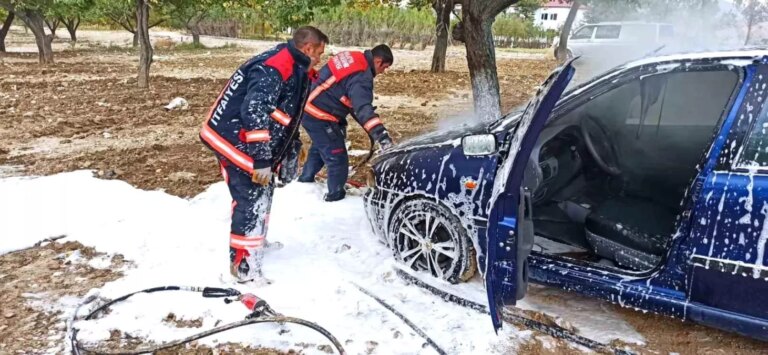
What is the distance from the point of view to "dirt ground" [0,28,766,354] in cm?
340

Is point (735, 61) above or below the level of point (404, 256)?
above

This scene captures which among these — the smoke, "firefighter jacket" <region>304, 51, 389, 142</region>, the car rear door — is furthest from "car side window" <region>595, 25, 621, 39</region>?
the car rear door

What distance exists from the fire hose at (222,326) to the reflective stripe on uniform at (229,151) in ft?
2.48

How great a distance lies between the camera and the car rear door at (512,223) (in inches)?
107

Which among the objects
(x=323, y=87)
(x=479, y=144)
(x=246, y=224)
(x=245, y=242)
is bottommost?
(x=245, y=242)

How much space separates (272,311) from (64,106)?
9.10 meters

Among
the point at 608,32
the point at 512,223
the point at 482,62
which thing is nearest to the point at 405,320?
the point at 512,223

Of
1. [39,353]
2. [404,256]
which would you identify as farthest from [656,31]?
[39,353]

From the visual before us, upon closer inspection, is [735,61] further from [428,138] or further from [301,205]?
[301,205]

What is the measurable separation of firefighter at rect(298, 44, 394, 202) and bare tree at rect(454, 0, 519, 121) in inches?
66.8

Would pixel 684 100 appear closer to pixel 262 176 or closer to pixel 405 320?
pixel 405 320

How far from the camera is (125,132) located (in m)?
8.85

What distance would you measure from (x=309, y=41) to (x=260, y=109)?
56 cm

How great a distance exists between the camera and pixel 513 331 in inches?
132
